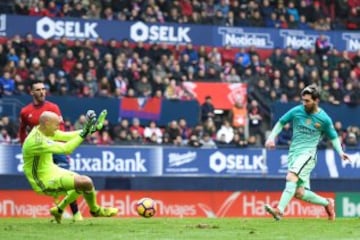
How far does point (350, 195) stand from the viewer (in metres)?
27.8

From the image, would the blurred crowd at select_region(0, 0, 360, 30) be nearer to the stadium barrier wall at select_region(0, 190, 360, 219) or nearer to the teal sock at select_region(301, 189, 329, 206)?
the stadium barrier wall at select_region(0, 190, 360, 219)


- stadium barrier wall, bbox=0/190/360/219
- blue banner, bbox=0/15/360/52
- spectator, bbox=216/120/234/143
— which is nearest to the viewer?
stadium barrier wall, bbox=0/190/360/219

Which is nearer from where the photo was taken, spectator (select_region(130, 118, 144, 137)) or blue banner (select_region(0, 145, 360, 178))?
blue banner (select_region(0, 145, 360, 178))

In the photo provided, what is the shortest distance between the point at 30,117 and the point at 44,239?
4542 mm

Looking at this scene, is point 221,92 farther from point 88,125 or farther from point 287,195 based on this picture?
point 88,125

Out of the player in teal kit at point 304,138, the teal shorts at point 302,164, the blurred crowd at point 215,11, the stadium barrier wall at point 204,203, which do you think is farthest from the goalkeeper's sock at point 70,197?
the blurred crowd at point 215,11

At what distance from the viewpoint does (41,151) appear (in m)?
15.5

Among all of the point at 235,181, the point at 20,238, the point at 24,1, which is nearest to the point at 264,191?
the point at 235,181

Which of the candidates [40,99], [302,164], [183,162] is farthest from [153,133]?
[302,164]

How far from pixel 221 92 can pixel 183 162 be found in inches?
179

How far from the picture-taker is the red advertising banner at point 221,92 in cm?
3212

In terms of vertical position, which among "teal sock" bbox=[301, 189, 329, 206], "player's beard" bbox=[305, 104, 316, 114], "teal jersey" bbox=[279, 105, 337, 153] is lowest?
"teal sock" bbox=[301, 189, 329, 206]

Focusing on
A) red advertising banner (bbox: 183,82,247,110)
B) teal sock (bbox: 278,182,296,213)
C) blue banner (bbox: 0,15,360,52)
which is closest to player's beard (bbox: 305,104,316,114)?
teal sock (bbox: 278,182,296,213)

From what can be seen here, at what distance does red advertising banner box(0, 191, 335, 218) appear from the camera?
84.8ft
